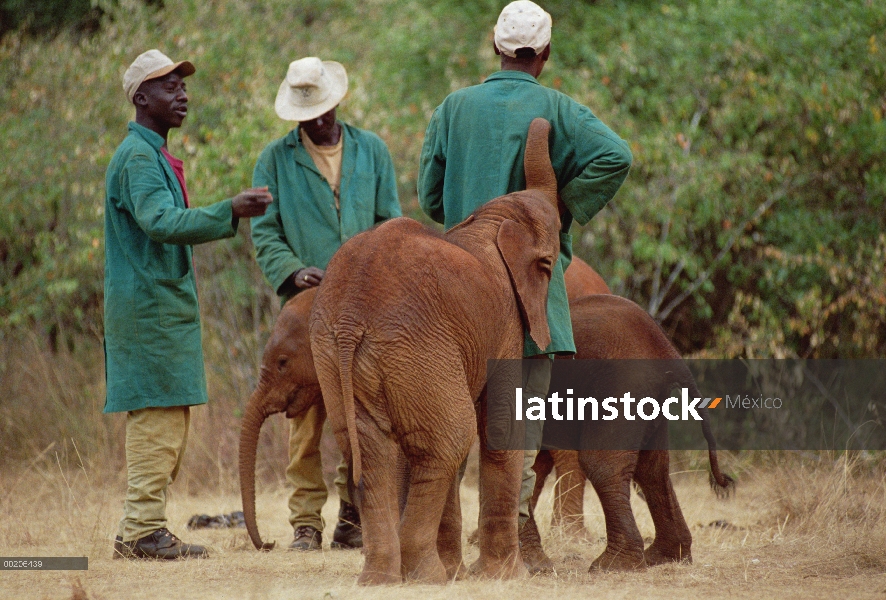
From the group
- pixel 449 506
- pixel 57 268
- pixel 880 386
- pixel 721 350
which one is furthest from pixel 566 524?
pixel 57 268

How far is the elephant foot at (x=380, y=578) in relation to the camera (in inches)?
171

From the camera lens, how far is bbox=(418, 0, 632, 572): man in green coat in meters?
5.07

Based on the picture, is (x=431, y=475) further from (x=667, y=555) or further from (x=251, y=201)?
(x=251, y=201)

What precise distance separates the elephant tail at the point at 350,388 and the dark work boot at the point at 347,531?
2217mm

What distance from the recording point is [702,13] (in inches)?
441

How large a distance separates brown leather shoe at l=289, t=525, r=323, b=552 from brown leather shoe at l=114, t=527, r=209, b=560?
612 millimetres

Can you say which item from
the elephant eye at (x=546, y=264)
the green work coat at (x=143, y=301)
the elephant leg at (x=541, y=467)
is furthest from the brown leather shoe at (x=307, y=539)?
the elephant eye at (x=546, y=264)

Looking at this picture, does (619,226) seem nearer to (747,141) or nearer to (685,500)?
(747,141)

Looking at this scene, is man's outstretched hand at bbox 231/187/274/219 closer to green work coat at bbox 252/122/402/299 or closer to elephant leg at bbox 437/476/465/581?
green work coat at bbox 252/122/402/299

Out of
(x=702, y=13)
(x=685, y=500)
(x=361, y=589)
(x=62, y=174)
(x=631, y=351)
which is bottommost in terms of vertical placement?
(x=685, y=500)

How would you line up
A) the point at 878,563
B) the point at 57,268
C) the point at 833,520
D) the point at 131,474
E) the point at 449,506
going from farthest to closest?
the point at 57,268, the point at 833,520, the point at 131,474, the point at 878,563, the point at 449,506

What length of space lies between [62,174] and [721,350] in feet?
21.8

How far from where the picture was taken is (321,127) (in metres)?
6.67

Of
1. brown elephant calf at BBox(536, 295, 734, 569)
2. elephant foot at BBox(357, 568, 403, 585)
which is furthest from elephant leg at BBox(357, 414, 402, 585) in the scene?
brown elephant calf at BBox(536, 295, 734, 569)
